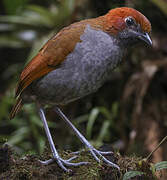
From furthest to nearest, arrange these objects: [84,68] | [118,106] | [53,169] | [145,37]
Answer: [118,106] < [145,37] < [84,68] < [53,169]

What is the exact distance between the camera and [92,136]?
227 inches

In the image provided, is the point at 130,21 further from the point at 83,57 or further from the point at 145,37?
the point at 83,57

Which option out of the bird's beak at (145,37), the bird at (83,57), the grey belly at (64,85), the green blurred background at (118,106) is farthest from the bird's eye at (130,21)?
the green blurred background at (118,106)

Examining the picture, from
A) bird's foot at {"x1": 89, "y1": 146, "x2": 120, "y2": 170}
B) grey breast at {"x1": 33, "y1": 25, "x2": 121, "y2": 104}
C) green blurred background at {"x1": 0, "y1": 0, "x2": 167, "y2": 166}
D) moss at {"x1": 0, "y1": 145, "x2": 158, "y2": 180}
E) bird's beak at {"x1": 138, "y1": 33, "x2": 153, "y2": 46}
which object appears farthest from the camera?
green blurred background at {"x1": 0, "y1": 0, "x2": 167, "y2": 166}

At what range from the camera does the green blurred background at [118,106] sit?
5230 mm

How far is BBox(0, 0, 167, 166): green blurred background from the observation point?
17.2 ft

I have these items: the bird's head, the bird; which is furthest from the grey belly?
the bird's head

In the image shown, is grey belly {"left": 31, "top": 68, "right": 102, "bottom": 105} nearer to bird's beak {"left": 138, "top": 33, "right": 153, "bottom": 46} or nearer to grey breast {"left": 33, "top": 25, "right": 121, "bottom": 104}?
grey breast {"left": 33, "top": 25, "right": 121, "bottom": 104}

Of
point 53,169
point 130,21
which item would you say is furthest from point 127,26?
point 53,169

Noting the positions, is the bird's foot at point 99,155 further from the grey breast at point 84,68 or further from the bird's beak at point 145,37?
the bird's beak at point 145,37

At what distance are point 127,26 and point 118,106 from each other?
2.33 m

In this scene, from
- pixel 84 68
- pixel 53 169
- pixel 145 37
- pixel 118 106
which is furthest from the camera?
pixel 118 106

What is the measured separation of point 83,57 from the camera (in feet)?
10.7

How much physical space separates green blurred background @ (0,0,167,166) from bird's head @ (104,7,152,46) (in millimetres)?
1635
